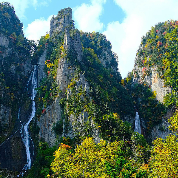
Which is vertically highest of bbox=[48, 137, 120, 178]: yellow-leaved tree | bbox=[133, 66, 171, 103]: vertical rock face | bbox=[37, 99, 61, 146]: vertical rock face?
bbox=[133, 66, 171, 103]: vertical rock face

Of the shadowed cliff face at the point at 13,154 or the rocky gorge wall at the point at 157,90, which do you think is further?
the rocky gorge wall at the point at 157,90

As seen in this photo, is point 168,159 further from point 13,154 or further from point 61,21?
point 61,21

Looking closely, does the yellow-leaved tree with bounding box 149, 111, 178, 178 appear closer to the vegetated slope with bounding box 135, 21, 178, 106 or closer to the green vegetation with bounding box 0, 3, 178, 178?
the green vegetation with bounding box 0, 3, 178, 178

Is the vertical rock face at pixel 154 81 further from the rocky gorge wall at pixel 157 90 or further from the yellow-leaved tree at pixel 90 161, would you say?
the yellow-leaved tree at pixel 90 161

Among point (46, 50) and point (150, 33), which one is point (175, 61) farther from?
point (46, 50)

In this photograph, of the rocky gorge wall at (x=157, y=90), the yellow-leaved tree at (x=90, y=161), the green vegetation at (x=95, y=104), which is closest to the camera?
the yellow-leaved tree at (x=90, y=161)

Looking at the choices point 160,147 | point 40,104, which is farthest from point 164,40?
point 160,147

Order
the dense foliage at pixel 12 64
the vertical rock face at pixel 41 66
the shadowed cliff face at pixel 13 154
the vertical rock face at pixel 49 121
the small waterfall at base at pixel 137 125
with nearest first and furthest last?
the shadowed cliff face at pixel 13 154
the vertical rock face at pixel 49 121
the dense foliage at pixel 12 64
the small waterfall at base at pixel 137 125
the vertical rock face at pixel 41 66

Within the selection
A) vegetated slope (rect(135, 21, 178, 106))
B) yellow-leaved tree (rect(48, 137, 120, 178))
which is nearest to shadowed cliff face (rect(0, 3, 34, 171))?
yellow-leaved tree (rect(48, 137, 120, 178))

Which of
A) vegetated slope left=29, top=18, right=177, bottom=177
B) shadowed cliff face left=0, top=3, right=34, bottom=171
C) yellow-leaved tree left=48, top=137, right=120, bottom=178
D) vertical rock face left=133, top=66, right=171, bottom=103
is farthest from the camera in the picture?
vertical rock face left=133, top=66, right=171, bottom=103

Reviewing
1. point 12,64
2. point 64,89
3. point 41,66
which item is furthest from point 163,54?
point 12,64

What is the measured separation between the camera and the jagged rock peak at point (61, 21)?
283ft

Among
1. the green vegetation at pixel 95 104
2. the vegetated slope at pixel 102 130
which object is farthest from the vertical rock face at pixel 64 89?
the vegetated slope at pixel 102 130

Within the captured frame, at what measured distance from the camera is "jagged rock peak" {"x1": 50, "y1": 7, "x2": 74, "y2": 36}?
86312 millimetres
